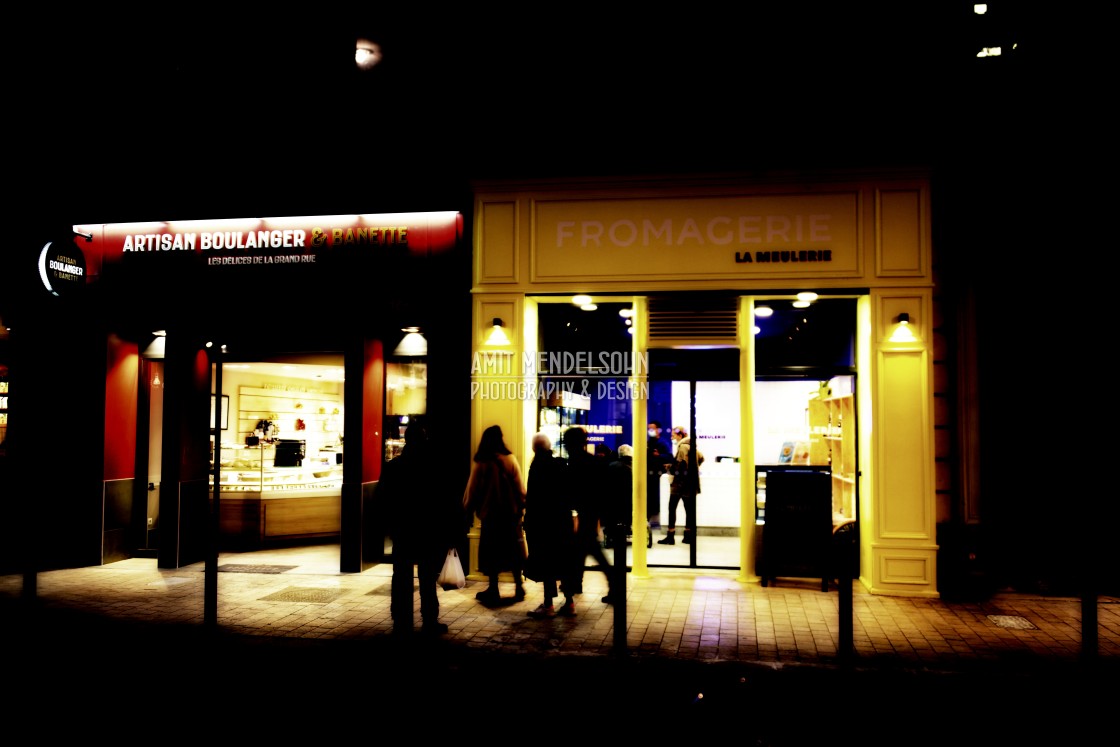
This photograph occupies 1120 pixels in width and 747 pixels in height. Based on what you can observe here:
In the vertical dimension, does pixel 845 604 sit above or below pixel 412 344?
below

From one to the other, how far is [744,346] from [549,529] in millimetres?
3505

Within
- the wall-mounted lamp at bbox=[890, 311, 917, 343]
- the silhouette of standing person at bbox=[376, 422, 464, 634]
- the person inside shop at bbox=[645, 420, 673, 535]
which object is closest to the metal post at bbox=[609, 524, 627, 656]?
the silhouette of standing person at bbox=[376, 422, 464, 634]

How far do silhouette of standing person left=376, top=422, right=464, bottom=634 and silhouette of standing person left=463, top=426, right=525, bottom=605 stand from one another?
1.00 meters

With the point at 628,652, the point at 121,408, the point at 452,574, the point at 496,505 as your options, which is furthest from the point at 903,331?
the point at 121,408

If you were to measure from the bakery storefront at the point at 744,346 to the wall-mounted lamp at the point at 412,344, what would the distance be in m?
1.12

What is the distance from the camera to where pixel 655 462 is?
9422 mm

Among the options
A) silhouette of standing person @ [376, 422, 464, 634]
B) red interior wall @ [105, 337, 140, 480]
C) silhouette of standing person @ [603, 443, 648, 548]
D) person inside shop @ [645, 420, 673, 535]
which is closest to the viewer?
silhouette of standing person @ [376, 422, 464, 634]

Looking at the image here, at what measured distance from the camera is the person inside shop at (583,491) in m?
6.94

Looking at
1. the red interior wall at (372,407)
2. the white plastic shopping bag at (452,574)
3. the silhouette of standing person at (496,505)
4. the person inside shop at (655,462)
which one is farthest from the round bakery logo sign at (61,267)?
the person inside shop at (655,462)

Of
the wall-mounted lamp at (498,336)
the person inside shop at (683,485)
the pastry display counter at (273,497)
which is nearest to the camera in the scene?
the wall-mounted lamp at (498,336)

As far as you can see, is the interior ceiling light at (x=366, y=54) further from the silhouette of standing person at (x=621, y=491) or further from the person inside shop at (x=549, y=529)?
the silhouette of standing person at (x=621, y=491)

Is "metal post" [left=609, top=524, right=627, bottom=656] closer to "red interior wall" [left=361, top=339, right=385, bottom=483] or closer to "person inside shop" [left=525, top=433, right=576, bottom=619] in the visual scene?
"person inside shop" [left=525, top=433, right=576, bottom=619]

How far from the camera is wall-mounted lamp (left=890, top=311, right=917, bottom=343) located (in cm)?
786

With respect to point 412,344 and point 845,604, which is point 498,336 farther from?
point 845,604
